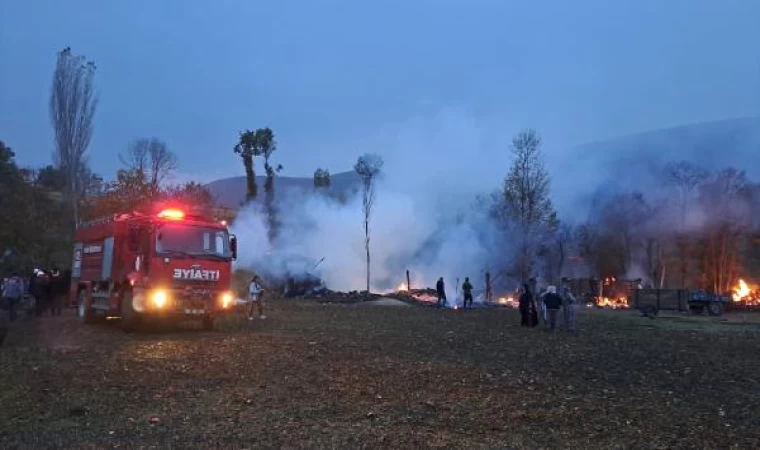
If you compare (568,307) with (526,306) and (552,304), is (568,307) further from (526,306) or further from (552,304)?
(526,306)

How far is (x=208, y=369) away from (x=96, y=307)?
38.4 feet

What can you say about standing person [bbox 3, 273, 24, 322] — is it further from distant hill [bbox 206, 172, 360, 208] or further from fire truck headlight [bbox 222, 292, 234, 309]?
distant hill [bbox 206, 172, 360, 208]

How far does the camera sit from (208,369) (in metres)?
12.2

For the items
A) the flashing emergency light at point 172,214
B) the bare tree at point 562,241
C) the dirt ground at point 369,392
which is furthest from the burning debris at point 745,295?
the flashing emergency light at point 172,214

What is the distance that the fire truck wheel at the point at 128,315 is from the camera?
61.5 ft

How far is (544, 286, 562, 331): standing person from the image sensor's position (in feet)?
72.1

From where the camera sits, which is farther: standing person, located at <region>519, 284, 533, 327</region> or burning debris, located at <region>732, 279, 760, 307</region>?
burning debris, located at <region>732, 279, 760, 307</region>

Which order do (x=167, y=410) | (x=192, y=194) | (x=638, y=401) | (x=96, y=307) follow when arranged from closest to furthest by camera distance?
(x=167, y=410) < (x=638, y=401) < (x=96, y=307) < (x=192, y=194)

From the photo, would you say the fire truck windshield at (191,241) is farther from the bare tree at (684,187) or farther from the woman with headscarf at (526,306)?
the bare tree at (684,187)

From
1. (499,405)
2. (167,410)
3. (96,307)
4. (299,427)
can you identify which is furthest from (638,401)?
(96,307)

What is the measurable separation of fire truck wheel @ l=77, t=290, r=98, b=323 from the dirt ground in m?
4.06

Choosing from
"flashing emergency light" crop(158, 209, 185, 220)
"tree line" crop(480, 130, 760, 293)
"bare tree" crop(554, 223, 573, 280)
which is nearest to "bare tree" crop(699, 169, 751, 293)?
"tree line" crop(480, 130, 760, 293)

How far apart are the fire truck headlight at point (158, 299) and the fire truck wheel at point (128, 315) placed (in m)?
0.73

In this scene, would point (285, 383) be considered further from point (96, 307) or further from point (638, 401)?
point (96, 307)
